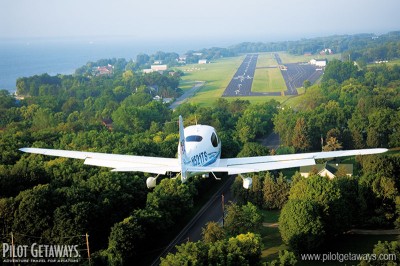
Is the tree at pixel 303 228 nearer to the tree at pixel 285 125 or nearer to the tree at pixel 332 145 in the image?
the tree at pixel 332 145

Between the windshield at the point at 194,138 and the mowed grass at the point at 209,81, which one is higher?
the windshield at the point at 194,138

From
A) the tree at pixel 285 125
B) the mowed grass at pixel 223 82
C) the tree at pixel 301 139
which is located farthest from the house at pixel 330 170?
the mowed grass at pixel 223 82

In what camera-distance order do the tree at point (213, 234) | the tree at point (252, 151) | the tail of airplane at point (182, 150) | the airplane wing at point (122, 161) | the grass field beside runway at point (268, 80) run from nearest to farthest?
the tail of airplane at point (182, 150), the tree at point (213, 234), the airplane wing at point (122, 161), the tree at point (252, 151), the grass field beside runway at point (268, 80)

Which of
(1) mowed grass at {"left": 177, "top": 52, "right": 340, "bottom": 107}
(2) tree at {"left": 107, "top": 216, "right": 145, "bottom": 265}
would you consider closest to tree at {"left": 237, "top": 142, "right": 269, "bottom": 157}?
(2) tree at {"left": 107, "top": 216, "right": 145, "bottom": 265}

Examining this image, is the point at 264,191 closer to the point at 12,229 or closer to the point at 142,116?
the point at 12,229

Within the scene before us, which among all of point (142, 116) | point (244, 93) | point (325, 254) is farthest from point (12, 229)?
point (244, 93)

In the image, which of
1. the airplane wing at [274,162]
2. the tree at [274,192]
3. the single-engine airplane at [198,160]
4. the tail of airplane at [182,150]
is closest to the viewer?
the tail of airplane at [182,150]

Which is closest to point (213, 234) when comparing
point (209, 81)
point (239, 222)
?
point (239, 222)
